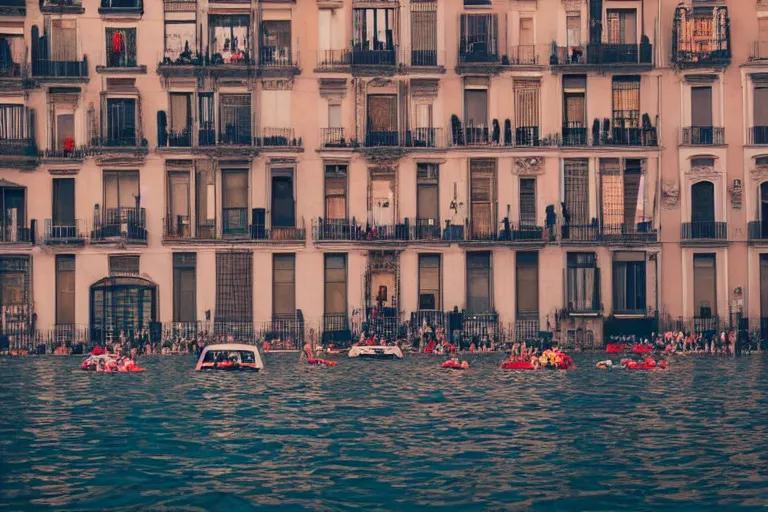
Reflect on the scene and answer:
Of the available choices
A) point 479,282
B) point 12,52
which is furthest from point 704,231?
point 12,52

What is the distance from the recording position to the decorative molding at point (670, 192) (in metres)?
59.1

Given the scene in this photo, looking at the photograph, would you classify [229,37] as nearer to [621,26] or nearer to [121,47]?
[121,47]

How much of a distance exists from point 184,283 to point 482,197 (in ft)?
51.7

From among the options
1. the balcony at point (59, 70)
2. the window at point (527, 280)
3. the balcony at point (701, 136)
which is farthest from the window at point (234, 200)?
the balcony at point (701, 136)

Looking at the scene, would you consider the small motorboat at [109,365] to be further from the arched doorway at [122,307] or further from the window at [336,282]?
the window at [336,282]

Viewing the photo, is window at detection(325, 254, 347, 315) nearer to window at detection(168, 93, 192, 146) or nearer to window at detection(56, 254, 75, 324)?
window at detection(168, 93, 192, 146)

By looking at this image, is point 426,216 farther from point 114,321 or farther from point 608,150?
point 114,321

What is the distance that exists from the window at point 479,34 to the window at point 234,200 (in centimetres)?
1287

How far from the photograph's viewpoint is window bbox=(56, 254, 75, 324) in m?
59.2

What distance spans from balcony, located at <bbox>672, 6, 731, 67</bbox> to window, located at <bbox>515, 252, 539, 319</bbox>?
12.4 metres

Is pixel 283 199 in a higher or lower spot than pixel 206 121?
lower

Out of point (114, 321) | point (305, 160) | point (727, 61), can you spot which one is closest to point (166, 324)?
point (114, 321)

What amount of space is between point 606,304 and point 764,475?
35578 mm

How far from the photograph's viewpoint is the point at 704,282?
5912 centimetres
